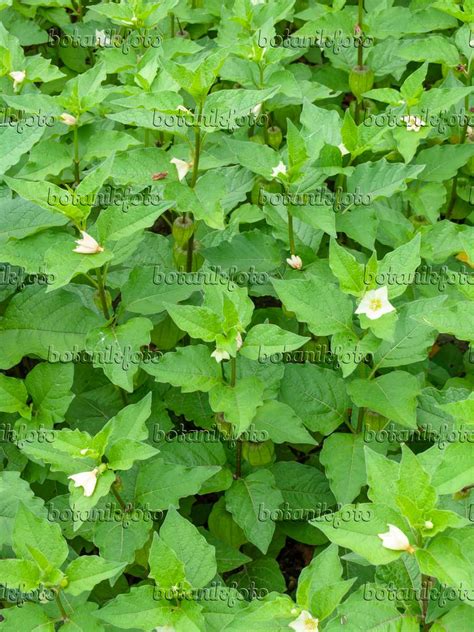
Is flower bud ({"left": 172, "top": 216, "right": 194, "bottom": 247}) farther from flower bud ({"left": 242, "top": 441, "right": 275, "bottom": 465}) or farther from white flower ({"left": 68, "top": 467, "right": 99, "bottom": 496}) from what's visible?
white flower ({"left": 68, "top": 467, "right": 99, "bottom": 496})

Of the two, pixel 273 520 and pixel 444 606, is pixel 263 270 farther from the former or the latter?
pixel 444 606

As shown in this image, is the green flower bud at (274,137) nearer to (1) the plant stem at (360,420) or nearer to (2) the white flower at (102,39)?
(2) the white flower at (102,39)

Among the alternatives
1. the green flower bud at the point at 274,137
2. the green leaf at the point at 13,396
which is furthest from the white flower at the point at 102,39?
the green leaf at the point at 13,396

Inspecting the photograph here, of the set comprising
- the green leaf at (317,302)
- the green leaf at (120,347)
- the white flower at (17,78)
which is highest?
the white flower at (17,78)

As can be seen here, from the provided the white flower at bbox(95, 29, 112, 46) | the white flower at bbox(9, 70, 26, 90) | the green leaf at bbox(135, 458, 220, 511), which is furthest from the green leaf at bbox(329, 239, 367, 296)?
the white flower at bbox(95, 29, 112, 46)

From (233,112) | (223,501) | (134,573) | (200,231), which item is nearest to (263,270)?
(200,231)

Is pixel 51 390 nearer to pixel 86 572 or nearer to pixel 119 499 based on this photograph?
pixel 119 499

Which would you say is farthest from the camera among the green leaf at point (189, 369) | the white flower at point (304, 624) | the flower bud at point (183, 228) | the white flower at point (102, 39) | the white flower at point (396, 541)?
the white flower at point (102, 39)
